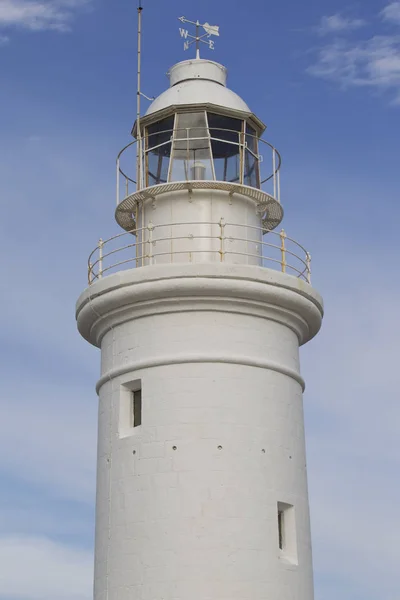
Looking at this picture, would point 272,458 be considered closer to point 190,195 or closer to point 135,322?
point 135,322

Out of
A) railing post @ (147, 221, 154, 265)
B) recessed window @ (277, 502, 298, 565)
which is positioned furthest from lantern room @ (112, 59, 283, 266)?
recessed window @ (277, 502, 298, 565)

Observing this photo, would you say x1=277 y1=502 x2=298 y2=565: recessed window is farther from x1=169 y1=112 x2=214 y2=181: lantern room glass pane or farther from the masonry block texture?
x1=169 y1=112 x2=214 y2=181: lantern room glass pane

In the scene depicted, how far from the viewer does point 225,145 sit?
1838 cm

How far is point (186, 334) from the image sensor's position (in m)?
16.6

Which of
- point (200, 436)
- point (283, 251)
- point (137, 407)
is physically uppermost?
point (283, 251)

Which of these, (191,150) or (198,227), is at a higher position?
(191,150)

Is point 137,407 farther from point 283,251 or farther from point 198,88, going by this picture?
point 198,88

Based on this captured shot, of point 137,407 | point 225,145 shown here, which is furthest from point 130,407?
point 225,145

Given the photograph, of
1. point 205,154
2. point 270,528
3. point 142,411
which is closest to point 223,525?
point 270,528

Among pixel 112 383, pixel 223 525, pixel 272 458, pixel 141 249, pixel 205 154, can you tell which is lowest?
pixel 223 525

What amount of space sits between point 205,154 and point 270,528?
625cm

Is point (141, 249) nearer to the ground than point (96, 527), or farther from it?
farther from it

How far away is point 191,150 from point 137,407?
4.43 m

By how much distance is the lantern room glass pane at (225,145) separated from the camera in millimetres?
18141
